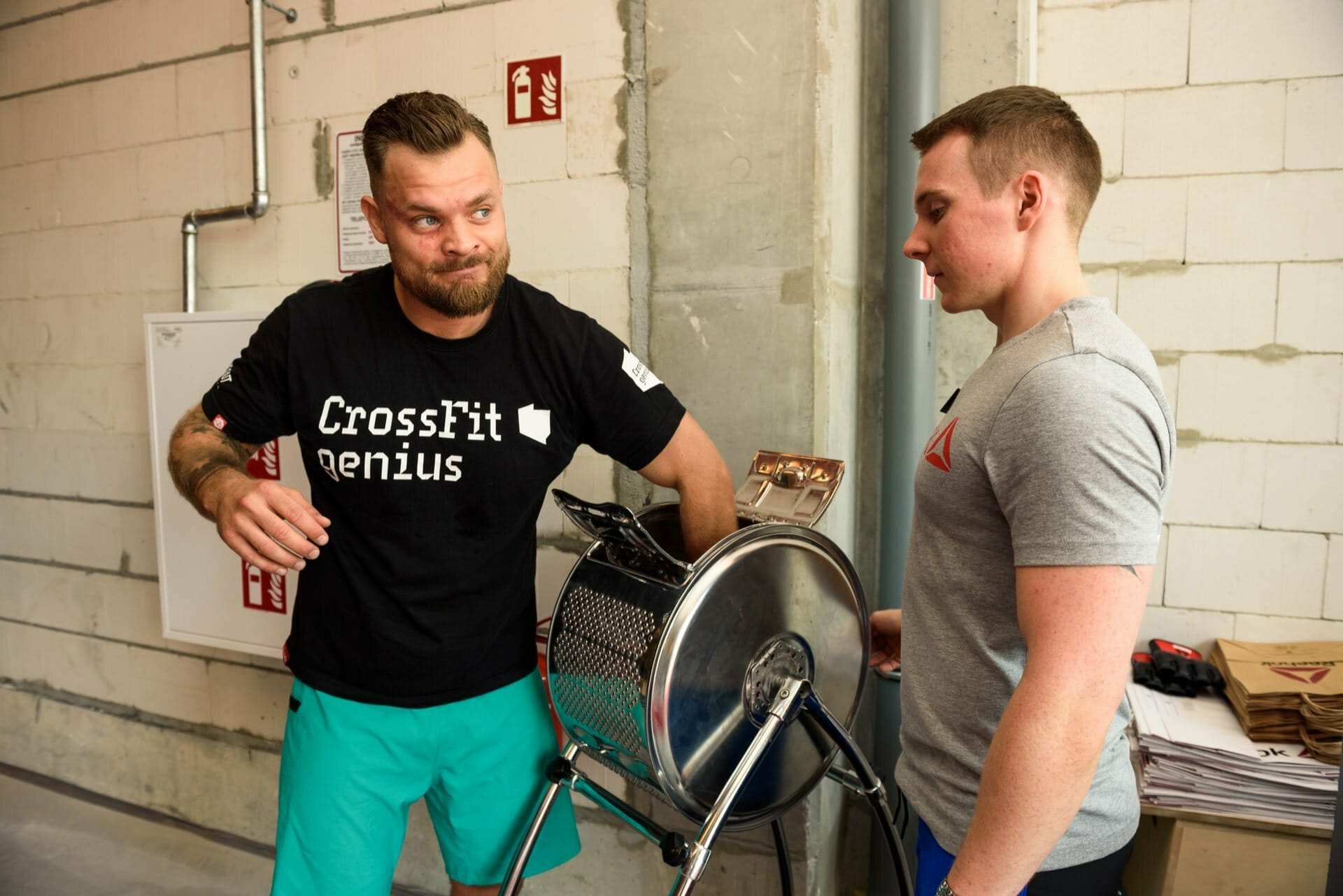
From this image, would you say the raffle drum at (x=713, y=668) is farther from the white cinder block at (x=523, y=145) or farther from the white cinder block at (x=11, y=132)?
the white cinder block at (x=11, y=132)

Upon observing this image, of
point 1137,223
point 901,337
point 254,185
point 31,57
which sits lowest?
point 901,337

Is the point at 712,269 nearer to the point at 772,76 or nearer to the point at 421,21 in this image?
the point at 772,76

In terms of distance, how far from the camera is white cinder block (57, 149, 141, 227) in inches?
102

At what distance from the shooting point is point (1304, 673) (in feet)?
5.33

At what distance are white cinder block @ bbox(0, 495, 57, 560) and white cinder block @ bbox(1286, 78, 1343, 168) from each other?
3574mm

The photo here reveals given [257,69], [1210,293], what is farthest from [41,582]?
[1210,293]

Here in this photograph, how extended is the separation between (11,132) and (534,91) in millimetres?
2096

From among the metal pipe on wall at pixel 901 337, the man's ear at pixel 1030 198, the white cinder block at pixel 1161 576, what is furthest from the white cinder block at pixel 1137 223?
the man's ear at pixel 1030 198

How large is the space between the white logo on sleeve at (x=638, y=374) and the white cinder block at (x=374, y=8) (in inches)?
43.8

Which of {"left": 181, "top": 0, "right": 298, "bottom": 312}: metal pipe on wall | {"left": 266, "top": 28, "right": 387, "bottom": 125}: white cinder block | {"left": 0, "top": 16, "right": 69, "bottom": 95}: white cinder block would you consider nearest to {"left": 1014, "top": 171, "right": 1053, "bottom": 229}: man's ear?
{"left": 266, "top": 28, "right": 387, "bottom": 125}: white cinder block

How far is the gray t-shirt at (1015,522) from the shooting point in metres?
0.79

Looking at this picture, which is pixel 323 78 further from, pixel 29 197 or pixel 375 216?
pixel 29 197

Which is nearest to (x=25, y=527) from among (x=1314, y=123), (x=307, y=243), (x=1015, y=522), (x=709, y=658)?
(x=307, y=243)

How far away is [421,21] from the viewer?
6.72 ft
